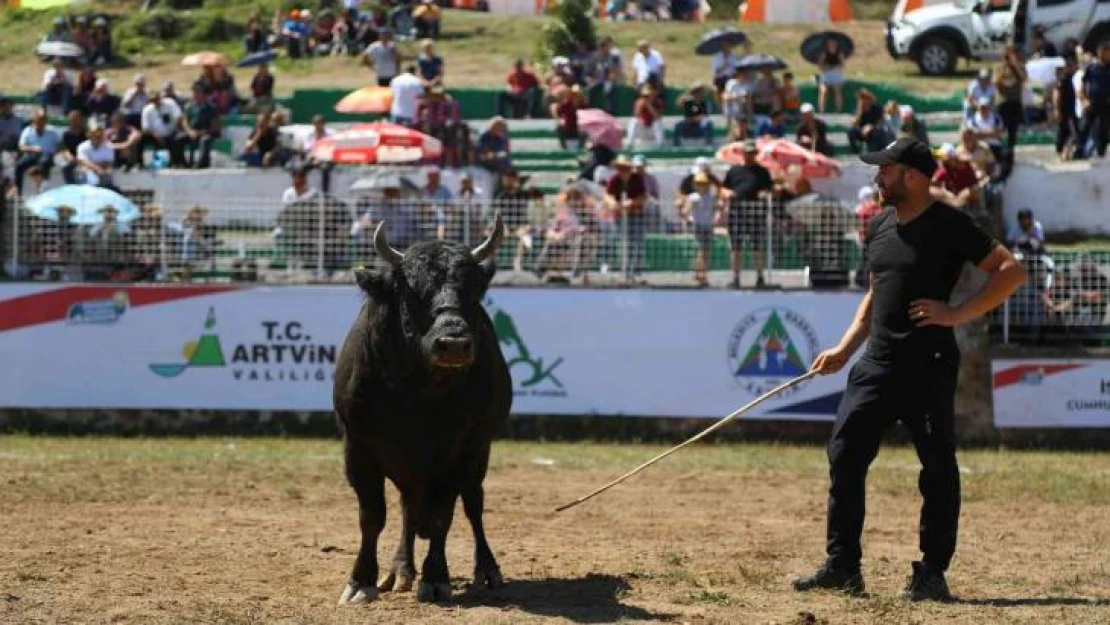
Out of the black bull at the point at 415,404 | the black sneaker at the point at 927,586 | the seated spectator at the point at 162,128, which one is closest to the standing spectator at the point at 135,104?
the seated spectator at the point at 162,128

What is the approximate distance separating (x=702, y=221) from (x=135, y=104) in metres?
12.4

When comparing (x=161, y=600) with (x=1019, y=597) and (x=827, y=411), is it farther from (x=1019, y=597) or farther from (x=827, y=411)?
(x=827, y=411)

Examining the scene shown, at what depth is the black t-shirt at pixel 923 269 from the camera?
396 inches

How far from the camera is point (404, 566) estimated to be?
35.9 ft

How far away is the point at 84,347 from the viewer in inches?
839

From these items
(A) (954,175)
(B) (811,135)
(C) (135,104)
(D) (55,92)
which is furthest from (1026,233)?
(D) (55,92)

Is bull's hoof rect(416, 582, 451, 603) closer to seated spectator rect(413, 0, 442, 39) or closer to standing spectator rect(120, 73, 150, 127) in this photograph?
standing spectator rect(120, 73, 150, 127)

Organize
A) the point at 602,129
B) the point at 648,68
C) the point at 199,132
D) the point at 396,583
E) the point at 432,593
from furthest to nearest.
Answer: the point at 648,68 → the point at 199,132 → the point at 602,129 → the point at 396,583 → the point at 432,593

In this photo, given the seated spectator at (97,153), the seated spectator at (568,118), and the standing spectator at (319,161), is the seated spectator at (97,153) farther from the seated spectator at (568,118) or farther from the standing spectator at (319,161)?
the seated spectator at (568,118)

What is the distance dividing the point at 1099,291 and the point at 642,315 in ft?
16.2

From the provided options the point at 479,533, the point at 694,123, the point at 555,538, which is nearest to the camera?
the point at 479,533

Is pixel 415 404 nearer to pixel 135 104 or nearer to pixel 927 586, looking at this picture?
pixel 927 586

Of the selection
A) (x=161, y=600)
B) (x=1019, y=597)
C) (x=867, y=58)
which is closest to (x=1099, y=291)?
(x=1019, y=597)

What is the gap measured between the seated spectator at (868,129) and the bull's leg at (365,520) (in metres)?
18.8
